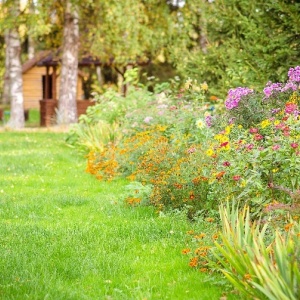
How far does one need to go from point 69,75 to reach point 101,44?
3353 mm

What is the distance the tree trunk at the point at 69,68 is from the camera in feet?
78.3

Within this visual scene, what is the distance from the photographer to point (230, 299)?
4977 millimetres

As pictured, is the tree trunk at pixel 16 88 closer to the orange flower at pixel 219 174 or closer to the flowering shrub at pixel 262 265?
the orange flower at pixel 219 174

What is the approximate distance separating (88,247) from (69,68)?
59.8 ft

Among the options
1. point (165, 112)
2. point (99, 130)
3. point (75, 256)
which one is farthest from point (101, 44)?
point (75, 256)

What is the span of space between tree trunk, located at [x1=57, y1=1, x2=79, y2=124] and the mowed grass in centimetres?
1387

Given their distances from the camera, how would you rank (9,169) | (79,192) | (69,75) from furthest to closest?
(69,75) → (9,169) → (79,192)

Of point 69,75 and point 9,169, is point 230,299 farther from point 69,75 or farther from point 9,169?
point 69,75

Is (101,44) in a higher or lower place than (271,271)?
higher

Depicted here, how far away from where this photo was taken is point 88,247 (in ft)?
21.5

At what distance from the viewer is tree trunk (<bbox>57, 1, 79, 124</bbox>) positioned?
940 inches

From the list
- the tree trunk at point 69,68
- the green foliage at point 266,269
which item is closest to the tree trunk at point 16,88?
the tree trunk at point 69,68

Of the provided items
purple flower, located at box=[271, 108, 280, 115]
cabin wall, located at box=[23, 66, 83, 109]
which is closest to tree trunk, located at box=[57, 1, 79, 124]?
purple flower, located at box=[271, 108, 280, 115]

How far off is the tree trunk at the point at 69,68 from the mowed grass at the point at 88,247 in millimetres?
13865
